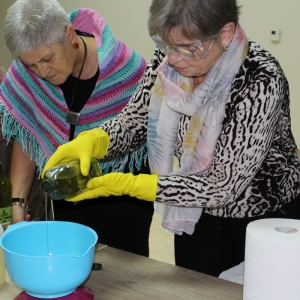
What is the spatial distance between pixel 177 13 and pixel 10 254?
0.66 m

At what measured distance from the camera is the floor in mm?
2881

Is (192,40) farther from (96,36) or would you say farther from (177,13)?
(96,36)

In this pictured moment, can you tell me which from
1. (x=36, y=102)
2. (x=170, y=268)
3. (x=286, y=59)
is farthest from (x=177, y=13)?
(x=286, y=59)

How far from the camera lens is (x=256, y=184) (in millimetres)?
1419

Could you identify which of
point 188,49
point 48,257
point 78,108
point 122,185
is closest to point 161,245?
point 78,108

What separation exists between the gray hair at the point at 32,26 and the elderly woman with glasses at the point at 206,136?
31cm

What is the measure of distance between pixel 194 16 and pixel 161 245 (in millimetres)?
2106

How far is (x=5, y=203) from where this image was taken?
1.44 m

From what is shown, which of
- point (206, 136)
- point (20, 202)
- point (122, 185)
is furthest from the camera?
point (20, 202)

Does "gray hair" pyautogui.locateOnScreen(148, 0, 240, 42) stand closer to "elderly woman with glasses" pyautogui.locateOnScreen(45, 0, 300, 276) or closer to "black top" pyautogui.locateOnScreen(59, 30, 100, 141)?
"elderly woman with glasses" pyautogui.locateOnScreen(45, 0, 300, 276)

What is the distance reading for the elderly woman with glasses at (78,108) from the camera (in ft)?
5.60

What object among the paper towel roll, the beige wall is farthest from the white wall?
the paper towel roll

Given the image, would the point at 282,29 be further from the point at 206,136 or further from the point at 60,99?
the point at 206,136

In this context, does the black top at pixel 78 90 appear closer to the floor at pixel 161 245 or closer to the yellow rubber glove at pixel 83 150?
the yellow rubber glove at pixel 83 150
